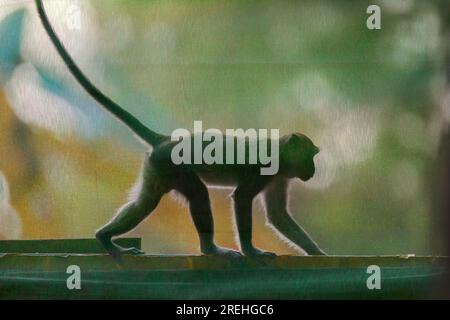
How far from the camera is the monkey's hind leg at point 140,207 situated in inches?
80.7

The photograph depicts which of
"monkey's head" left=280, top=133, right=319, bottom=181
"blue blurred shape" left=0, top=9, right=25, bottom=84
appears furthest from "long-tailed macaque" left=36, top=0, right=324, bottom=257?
"blue blurred shape" left=0, top=9, right=25, bottom=84

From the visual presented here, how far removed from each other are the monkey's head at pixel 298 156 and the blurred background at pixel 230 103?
0.03 meters

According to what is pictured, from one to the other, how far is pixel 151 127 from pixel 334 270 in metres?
0.84

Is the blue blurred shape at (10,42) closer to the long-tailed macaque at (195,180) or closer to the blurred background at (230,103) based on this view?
the blurred background at (230,103)

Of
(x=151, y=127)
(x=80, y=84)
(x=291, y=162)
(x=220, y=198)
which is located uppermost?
(x=80, y=84)

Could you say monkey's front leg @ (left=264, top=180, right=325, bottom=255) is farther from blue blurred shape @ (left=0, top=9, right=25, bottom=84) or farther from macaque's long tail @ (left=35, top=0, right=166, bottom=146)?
blue blurred shape @ (left=0, top=9, right=25, bottom=84)

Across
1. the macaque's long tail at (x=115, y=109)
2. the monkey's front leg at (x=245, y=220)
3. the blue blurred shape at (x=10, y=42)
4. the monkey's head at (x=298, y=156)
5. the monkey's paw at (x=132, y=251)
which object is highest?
the blue blurred shape at (x=10, y=42)

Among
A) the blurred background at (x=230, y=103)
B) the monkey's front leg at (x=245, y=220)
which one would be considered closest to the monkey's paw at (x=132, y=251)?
the blurred background at (x=230, y=103)

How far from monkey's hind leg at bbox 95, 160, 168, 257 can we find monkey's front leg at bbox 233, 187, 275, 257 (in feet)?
0.86

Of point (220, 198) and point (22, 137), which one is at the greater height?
point (22, 137)

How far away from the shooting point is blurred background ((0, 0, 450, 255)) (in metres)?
2.05
